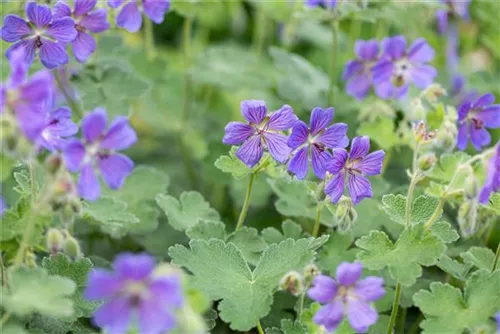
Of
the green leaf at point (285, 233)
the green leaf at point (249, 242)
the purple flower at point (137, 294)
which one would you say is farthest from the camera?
the green leaf at point (285, 233)

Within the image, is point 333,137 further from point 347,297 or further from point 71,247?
point 71,247

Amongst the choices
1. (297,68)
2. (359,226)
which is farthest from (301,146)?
(297,68)

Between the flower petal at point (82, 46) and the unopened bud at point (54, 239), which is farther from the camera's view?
the flower petal at point (82, 46)

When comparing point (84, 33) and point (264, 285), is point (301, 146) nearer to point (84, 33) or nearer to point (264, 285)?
point (264, 285)

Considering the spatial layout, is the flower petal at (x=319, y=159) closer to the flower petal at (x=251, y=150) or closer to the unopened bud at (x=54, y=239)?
the flower petal at (x=251, y=150)

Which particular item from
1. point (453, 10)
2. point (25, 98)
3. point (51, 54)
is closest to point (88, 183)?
point (25, 98)

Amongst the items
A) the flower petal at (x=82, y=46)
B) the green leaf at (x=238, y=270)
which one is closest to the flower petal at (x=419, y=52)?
the green leaf at (x=238, y=270)
